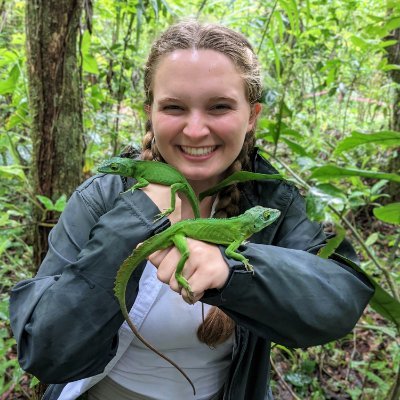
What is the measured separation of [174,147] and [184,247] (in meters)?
0.66

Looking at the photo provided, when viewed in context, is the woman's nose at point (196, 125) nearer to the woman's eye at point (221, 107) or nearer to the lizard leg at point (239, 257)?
the woman's eye at point (221, 107)

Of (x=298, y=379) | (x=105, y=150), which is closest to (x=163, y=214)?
(x=298, y=379)

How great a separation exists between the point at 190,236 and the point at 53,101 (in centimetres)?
168

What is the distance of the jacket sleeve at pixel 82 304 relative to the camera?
1578mm

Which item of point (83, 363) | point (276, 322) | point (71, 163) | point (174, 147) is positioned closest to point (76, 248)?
point (83, 363)

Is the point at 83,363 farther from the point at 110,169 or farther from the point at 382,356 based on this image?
the point at 382,356

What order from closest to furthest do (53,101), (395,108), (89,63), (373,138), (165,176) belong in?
1. (373,138)
2. (165,176)
3. (53,101)
4. (89,63)
5. (395,108)

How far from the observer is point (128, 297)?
169cm

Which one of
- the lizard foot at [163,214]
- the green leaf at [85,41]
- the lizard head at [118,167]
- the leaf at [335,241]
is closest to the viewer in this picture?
the leaf at [335,241]

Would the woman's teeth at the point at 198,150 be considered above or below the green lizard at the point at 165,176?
above

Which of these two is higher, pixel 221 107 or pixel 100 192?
pixel 221 107

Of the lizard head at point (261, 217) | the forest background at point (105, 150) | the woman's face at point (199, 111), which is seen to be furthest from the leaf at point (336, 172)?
the woman's face at point (199, 111)

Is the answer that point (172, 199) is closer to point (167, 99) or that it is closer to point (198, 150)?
point (198, 150)

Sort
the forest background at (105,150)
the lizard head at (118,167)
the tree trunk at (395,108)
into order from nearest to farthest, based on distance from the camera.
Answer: the forest background at (105,150) < the lizard head at (118,167) < the tree trunk at (395,108)
